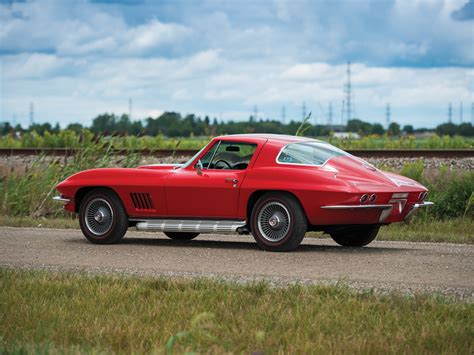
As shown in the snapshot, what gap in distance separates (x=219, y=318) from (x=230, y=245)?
4.84 meters

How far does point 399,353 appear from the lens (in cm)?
585

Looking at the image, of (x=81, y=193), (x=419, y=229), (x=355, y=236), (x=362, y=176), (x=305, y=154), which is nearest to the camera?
(x=362, y=176)

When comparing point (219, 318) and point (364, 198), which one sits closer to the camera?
point (219, 318)

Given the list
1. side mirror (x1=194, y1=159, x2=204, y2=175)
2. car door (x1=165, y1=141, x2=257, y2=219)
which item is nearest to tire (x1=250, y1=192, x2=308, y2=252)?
car door (x1=165, y1=141, x2=257, y2=219)

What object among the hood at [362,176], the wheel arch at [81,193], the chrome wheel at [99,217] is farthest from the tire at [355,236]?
the wheel arch at [81,193]

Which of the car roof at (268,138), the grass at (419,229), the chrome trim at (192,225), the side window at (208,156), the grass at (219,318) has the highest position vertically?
the car roof at (268,138)

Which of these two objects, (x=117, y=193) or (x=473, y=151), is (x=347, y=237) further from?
(x=473, y=151)

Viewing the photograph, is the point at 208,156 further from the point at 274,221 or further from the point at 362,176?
the point at 362,176

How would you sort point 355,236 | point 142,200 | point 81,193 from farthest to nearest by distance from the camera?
point 81,193
point 355,236
point 142,200

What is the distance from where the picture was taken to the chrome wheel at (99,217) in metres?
11.7

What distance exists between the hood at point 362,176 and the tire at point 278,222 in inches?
24.4

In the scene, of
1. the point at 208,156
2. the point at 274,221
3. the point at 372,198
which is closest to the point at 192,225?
the point at 208,156

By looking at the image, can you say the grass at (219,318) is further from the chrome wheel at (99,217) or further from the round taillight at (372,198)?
the chrome wheel at (99,217)

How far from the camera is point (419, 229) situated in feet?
46.2
